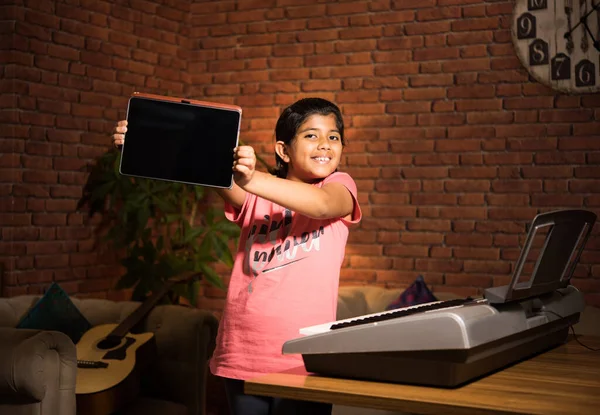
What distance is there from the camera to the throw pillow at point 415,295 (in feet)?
12.9

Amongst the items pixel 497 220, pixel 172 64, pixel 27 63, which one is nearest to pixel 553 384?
pixel 497 220

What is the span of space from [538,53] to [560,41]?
0.12 m

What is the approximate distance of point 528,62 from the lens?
13.5ft

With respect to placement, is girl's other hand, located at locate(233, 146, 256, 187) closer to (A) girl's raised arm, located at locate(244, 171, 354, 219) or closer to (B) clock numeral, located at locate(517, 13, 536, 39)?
(A) girl's raised arm, located at locate(244, 171, 354, 219)

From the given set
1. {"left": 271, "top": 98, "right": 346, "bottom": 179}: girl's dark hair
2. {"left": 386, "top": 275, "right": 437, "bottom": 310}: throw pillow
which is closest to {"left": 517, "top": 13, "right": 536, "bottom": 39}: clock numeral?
{"left": 386, "top": 275, "right": 437, "bottom": 310}: throw pillow

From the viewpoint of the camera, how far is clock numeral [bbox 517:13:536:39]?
162 inches

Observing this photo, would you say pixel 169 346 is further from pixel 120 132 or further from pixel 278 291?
pixel 120 132

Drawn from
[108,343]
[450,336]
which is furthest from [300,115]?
[108,343]

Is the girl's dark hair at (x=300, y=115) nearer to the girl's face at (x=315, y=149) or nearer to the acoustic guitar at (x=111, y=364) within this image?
the girl's face at (x=315, y=149)

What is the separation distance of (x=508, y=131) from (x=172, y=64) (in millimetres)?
2098

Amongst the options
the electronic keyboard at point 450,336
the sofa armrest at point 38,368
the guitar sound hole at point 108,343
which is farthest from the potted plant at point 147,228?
the electronic keyboard at point 450,336

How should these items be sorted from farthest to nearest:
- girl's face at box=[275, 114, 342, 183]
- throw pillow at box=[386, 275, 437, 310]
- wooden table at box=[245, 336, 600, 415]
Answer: throw pillow at box=[386, 275, 437, 310], girl's face at box=[275, 114, 342, 183], wooden table at box=[245, 336, 600, 415]

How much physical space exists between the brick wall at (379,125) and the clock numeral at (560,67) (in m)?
0.09

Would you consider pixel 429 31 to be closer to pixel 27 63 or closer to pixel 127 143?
pixel 27 63
